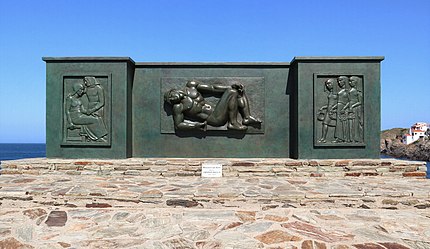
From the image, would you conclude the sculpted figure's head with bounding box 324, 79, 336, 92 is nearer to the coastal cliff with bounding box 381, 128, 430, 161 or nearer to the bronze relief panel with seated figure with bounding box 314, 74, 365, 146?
the bronze relief panel with seated figure with bounding box 314, 74, 365, 146

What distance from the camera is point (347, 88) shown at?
20.4 ft

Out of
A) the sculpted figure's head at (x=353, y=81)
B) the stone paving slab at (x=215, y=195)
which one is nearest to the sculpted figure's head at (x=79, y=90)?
the stone paving slab at (x=215, y=195)

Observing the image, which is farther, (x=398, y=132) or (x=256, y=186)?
(x=398, y=132)

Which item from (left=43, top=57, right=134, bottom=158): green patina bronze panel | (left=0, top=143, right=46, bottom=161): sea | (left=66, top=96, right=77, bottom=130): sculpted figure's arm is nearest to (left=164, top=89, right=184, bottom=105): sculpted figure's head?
(left=43, top=57, right=134, bottom=158): green patina bronze panel

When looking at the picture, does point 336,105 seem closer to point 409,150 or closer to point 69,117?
point 69,117

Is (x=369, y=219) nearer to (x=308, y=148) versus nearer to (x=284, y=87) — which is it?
(x=308, y=148)

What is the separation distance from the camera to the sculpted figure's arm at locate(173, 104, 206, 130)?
6377 mm

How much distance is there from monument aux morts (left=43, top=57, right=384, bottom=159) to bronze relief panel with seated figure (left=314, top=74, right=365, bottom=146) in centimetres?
2

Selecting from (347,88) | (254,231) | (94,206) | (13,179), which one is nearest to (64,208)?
(94,206)

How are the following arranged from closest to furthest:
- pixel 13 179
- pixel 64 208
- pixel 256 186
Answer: pixel 64 208 → pixel 256 186 → pixel 13 179

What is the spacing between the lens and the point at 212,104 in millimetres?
6539

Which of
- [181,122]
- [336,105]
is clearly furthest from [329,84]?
[181,122]

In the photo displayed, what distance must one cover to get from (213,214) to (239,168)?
2143 mm

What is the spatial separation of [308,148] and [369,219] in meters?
2.68
